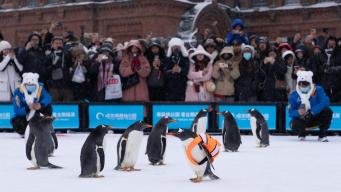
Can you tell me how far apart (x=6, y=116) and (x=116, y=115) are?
2732 mm

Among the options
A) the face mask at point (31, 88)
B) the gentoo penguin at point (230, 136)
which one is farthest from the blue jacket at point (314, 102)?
the face mask at point (31, 88)

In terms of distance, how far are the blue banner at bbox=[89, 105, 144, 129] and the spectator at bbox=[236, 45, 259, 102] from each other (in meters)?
2.41

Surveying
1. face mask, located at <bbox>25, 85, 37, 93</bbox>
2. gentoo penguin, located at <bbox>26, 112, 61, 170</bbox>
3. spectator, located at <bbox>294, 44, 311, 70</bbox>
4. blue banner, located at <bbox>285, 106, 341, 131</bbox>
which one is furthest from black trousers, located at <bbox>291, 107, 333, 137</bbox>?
gentoo penguin, located at <bbox>26, 112, 61, 170</bbox>

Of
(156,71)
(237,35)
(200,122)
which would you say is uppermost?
(237,35)

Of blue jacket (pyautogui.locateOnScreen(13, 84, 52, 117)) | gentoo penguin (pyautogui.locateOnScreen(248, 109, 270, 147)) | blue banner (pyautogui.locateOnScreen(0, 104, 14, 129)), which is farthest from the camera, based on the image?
blue banner (pyautogui.locateOnScreen(0, 104, 14, 129))

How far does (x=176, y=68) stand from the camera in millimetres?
14398

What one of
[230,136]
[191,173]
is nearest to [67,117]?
[230,136]

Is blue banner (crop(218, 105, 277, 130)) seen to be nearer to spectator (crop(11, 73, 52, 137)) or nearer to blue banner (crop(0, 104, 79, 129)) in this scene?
blue banner (crop(0, 104, 79, 129))

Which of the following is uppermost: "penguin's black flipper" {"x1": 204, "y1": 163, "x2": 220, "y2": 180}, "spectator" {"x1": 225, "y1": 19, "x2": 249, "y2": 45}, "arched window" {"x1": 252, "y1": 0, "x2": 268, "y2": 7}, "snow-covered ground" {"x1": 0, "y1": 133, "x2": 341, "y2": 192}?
"arched window" {"x1": 252, "y1": 0, "x2": 268, "y2": 7}

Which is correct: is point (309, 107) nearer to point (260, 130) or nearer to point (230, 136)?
point (260, 130)

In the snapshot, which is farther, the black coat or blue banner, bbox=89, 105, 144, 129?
the black coat

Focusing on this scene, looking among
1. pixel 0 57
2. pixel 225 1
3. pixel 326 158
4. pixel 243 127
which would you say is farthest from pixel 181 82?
pixel 225 1

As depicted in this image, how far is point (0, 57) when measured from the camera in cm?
1495

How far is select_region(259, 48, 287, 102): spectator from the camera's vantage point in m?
14.2
